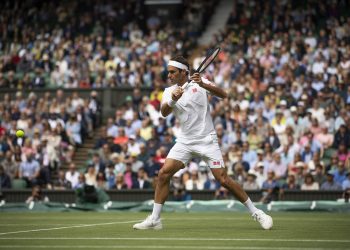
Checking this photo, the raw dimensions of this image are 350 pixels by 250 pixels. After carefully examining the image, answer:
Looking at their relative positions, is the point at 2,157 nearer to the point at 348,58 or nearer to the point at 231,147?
→ the point at 231,147

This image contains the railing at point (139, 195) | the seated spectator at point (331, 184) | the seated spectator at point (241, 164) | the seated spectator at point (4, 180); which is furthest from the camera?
the seated spectator at point (4, 180)

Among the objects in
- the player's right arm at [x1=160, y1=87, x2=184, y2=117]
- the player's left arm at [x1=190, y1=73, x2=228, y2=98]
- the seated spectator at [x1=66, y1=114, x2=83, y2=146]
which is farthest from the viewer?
the seated spectator at [x1=66, y1=114, x2=83, y2=146]

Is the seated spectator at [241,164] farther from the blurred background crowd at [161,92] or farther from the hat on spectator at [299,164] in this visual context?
the hat on spectator at [299,164]

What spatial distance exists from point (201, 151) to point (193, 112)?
54cm

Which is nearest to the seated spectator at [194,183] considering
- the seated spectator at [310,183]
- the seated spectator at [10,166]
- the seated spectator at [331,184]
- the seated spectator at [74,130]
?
the seated spectator at [310,183]

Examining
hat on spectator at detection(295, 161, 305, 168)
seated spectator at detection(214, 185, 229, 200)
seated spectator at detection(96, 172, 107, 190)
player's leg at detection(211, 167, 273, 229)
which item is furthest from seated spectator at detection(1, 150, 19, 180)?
player's leg at detection(211, 167, 273, 229)

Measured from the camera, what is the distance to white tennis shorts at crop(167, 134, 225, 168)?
12.1 m

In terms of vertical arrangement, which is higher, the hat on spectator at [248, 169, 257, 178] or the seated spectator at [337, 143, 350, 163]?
the seated spectator at [337, 143, 350, 163]

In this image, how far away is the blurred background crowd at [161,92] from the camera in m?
23.0

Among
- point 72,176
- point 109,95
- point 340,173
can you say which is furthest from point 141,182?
point 109,95

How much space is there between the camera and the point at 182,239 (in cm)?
1065

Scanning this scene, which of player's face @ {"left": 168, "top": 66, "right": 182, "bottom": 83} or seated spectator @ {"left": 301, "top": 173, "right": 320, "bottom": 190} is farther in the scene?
seated spectator @ {"left": 301, "top": 173, "right": 320, "bottom": 190}

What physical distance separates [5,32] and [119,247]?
2665 cm

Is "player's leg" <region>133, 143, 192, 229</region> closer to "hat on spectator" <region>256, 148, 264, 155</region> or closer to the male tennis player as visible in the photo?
the male tennis player
